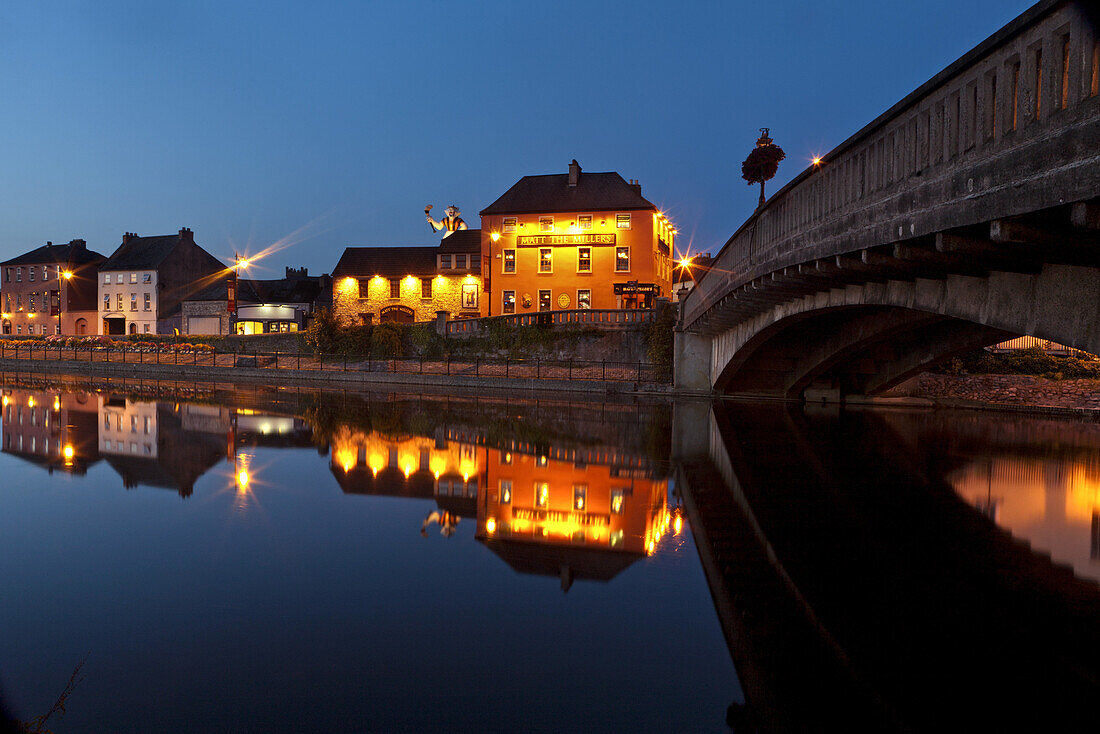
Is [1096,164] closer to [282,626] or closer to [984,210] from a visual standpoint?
[984,210]

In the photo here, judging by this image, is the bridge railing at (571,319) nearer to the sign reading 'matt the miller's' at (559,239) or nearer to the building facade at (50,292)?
the sign reading 'matt the miller's' at (559,239)

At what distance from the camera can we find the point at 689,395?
2939 centimetres

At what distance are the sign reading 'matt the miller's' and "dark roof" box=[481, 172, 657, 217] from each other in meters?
2.00

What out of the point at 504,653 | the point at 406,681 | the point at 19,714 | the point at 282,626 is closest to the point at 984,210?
the point at 504,653

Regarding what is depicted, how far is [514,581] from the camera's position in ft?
21.9

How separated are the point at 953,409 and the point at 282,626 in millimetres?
26908

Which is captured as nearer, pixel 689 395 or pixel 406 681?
pixel 406 681

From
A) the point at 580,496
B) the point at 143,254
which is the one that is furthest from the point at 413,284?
the point at 580,496

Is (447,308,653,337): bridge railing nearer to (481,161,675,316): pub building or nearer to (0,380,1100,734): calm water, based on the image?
(481,161,675,316): pub building

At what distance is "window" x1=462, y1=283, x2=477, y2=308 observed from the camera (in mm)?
54906

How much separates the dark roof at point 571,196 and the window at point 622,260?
3017 millimetres

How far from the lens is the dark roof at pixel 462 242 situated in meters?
56.3

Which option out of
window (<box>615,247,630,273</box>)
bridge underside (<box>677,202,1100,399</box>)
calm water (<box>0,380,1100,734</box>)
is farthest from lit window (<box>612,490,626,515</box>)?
window (<box>615,247,630,273</box>)

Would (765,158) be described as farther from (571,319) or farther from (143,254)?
(143,254)
